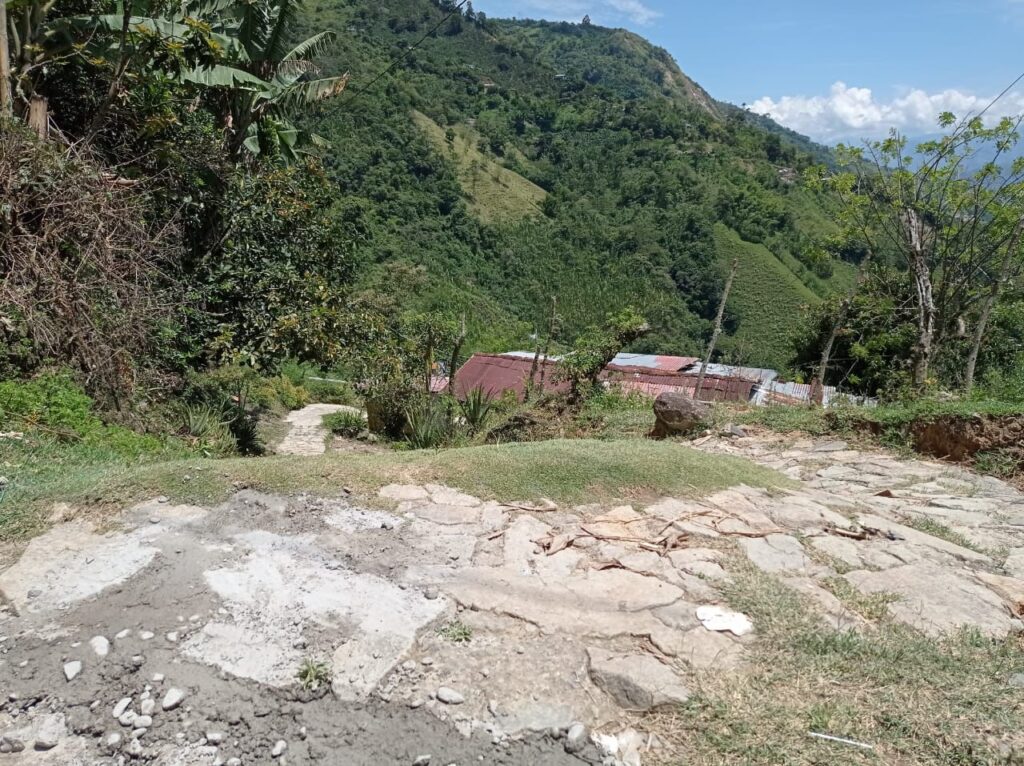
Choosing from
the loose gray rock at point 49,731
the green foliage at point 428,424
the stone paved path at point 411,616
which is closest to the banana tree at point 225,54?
the green foliage at point 428,424

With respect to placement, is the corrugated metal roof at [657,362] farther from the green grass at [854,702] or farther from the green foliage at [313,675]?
the green foliage at [313,675]

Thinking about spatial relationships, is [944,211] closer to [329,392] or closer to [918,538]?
[918,538]

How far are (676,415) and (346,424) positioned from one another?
25.7 feet

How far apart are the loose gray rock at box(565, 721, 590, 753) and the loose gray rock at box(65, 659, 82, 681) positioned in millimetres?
1687

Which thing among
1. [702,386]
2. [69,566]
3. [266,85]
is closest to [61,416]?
[69,566]

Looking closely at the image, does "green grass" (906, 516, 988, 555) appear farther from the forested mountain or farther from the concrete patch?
the forested mountain

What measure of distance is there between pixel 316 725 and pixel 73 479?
242cm

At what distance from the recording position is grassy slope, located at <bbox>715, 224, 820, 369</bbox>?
44.8m

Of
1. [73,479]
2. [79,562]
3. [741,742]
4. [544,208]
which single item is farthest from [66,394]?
[544,208]

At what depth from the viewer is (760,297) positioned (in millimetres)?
50188

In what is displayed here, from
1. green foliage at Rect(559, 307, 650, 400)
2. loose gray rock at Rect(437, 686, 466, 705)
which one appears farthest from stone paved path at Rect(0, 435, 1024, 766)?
green foliage at Rect(559, 307, 650, 400)

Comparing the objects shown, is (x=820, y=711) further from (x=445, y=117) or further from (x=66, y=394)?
(x=445, y=117)

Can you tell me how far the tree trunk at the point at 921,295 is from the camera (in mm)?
11477

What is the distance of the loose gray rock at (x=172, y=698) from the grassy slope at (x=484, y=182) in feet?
188
